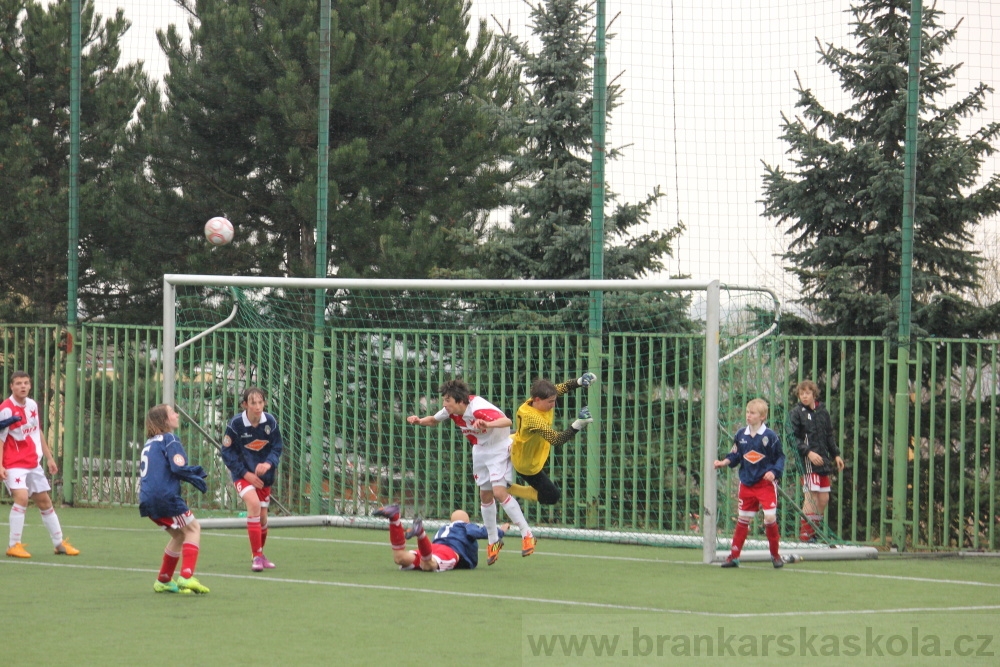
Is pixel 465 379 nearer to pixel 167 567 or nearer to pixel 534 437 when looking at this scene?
pixel 534 437

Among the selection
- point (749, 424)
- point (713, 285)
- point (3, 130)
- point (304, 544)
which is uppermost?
point (3, 130)

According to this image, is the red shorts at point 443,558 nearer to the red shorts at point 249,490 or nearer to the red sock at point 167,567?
the red shorts at point 249,490

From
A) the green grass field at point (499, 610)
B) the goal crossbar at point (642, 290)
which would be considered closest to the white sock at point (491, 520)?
the green grass field at point (499, 610)

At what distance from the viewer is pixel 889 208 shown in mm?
13844

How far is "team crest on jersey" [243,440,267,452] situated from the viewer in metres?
10.2

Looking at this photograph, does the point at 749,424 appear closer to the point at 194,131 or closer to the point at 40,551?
the point at 40,551

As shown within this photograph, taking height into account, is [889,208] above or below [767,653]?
above

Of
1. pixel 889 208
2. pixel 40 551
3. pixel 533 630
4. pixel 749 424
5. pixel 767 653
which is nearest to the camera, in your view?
pixel 767 653

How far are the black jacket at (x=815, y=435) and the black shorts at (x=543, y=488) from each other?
2.72 metres

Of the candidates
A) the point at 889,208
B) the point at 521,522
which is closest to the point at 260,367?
the point at 521,522

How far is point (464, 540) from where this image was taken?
33.7 ft

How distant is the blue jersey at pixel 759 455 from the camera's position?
10.3 meters

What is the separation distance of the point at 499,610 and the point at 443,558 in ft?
6.44

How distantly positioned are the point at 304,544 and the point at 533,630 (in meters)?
4.79
